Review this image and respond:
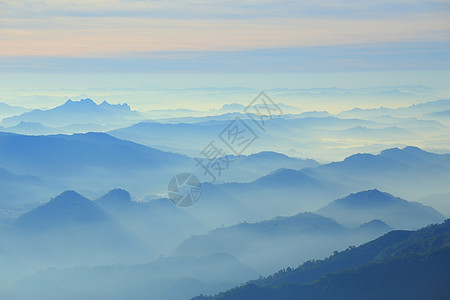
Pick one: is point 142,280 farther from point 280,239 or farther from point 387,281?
point 387,281

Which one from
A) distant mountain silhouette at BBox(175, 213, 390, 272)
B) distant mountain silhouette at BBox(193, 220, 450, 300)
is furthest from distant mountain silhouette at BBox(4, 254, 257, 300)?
distant mountain silhouette at BBox(193, 220, 450, 300)

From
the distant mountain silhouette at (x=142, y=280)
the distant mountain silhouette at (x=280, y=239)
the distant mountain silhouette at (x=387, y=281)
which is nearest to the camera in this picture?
the distant mountain silhouette at (x=387, y=281)

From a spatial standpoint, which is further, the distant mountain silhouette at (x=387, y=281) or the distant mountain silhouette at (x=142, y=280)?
the distant mountain silhouette at (x=142, y=280)

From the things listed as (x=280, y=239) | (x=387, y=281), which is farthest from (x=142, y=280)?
(x=387, y=281)

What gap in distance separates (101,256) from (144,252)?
47.1 feet

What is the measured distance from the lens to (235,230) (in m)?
181

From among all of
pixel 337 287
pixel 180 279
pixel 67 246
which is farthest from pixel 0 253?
pixel 337 287

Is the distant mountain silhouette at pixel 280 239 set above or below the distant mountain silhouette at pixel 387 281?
above

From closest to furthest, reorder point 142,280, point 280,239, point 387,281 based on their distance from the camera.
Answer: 1. point 387,281
2. point 142,280
3. point 280,239

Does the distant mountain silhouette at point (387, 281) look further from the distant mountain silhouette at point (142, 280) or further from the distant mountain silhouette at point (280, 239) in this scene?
the distant mountain silhouette at point (280, 239)

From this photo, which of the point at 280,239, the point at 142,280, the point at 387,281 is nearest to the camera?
the point at 387,281

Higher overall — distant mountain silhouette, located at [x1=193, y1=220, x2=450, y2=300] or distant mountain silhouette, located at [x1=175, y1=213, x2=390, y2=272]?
distant mountain silhouette, located at [x1=175, y1=213, x2=390, y2=272]

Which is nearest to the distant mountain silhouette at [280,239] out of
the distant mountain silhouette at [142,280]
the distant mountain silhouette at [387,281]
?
the distant mountain silhouette at [142,280]

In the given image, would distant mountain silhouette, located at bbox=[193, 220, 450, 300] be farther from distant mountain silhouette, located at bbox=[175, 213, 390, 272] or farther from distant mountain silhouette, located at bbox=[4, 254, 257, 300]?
distant mountain silhouette, located at bbox=[175, 213, 390, 272]
